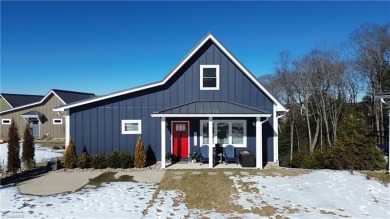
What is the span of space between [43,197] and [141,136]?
613 centimetres

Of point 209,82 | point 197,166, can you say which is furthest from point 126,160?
point 209,82

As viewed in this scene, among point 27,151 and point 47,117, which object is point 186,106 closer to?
point 27,151

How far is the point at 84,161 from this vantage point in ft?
43.1

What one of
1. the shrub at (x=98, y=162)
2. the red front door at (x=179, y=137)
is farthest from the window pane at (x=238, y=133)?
the shrub at (x=98, y=162)

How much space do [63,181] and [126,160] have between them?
306cm

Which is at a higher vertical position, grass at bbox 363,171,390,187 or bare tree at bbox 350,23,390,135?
bare tree at bbox 350,23,390,135

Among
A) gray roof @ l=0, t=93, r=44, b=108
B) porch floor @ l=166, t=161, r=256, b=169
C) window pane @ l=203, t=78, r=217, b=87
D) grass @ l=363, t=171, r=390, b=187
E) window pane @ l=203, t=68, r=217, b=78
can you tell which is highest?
gray roof @ l=0, t=93, r=44, b=108

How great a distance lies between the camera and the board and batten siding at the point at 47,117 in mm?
30219

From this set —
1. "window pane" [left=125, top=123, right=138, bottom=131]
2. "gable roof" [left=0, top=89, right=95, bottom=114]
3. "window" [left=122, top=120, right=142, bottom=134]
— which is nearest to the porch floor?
"window" [left=122, top=120, right=142, bottom=134]

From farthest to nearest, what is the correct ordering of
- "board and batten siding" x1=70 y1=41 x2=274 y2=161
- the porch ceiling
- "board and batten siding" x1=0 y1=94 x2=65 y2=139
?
"board and batten siding" x1=0 y1=94 x2=65 y2=139 < "board and batten siding" x1=70 y1=41 x2=274 y2=161 < the porch ceiling

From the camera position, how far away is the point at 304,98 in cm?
3428

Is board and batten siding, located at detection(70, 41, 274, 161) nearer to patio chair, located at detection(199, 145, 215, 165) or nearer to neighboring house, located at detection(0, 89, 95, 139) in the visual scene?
patio chair, located at detection(199, 145, 215, 165)

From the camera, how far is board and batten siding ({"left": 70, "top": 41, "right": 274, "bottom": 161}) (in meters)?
14.0

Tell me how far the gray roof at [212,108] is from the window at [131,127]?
183 centimetres
